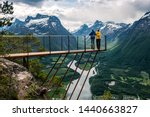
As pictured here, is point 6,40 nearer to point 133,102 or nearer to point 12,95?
point 12,95

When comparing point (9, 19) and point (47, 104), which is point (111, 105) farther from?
point (9, 19)

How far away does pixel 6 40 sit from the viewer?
39781mm

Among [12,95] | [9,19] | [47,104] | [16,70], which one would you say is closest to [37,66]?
[9,19]

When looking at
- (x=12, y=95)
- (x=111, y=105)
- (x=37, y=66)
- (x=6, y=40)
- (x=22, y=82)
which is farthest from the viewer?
(x=37, y=66)

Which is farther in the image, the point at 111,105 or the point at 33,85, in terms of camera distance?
the point at 33,85

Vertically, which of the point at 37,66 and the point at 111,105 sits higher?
the point at 111,105

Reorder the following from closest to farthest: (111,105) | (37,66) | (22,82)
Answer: (111,105) → (22,82) → (37,66)

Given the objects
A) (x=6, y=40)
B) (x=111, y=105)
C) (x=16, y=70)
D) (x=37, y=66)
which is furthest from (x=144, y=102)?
(x=37, y=66)

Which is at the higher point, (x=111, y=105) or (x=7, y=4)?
(x=7, y=4)

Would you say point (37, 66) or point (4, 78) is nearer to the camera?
point (4, 78)

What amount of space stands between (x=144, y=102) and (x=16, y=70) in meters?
14.7

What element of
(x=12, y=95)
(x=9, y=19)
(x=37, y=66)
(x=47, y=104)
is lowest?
(x=37, y=66)

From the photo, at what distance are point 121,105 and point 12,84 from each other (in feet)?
38.5

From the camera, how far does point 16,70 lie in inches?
1152
